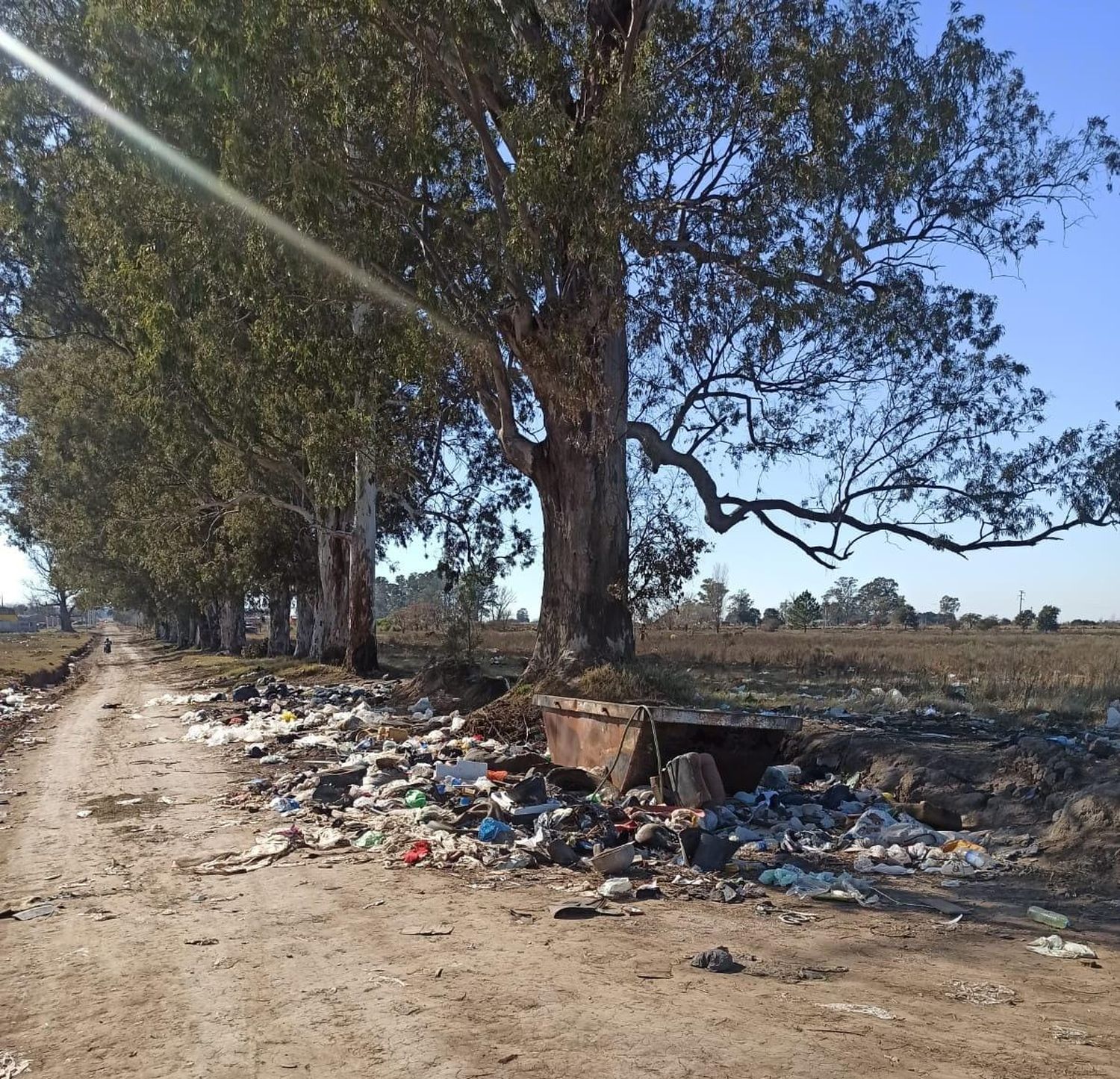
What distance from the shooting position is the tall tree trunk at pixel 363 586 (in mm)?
23469

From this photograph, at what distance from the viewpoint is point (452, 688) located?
14.9m

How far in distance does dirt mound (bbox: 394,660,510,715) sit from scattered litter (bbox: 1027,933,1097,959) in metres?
9.13

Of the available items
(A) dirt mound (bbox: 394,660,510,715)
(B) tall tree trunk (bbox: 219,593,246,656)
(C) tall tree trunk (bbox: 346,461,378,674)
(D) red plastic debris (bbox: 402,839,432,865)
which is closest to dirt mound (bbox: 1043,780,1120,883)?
(D) red plastic debris (bbox: 402,839,432,865)

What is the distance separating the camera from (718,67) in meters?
12.2

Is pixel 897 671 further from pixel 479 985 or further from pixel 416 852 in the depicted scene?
pixel 479 985

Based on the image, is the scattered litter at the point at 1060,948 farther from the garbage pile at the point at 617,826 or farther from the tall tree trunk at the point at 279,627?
the tall tree trunk at the point at 279,627

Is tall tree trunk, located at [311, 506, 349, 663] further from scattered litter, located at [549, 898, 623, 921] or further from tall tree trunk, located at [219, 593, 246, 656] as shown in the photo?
scattered litter, located at [549, 898, 623, 921]

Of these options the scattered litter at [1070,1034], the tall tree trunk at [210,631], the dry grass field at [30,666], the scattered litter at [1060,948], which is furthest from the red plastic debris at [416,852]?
the tall tree trunk at [210,631]

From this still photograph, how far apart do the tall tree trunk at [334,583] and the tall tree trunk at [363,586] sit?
172 centimetres

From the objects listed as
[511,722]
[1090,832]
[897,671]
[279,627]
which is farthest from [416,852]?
[279,627]

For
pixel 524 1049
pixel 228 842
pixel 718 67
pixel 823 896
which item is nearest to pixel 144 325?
pixel 718 67

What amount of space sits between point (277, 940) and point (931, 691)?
45.1ft

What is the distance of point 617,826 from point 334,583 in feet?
64.9

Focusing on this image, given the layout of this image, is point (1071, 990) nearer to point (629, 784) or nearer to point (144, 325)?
point (629, 784)
